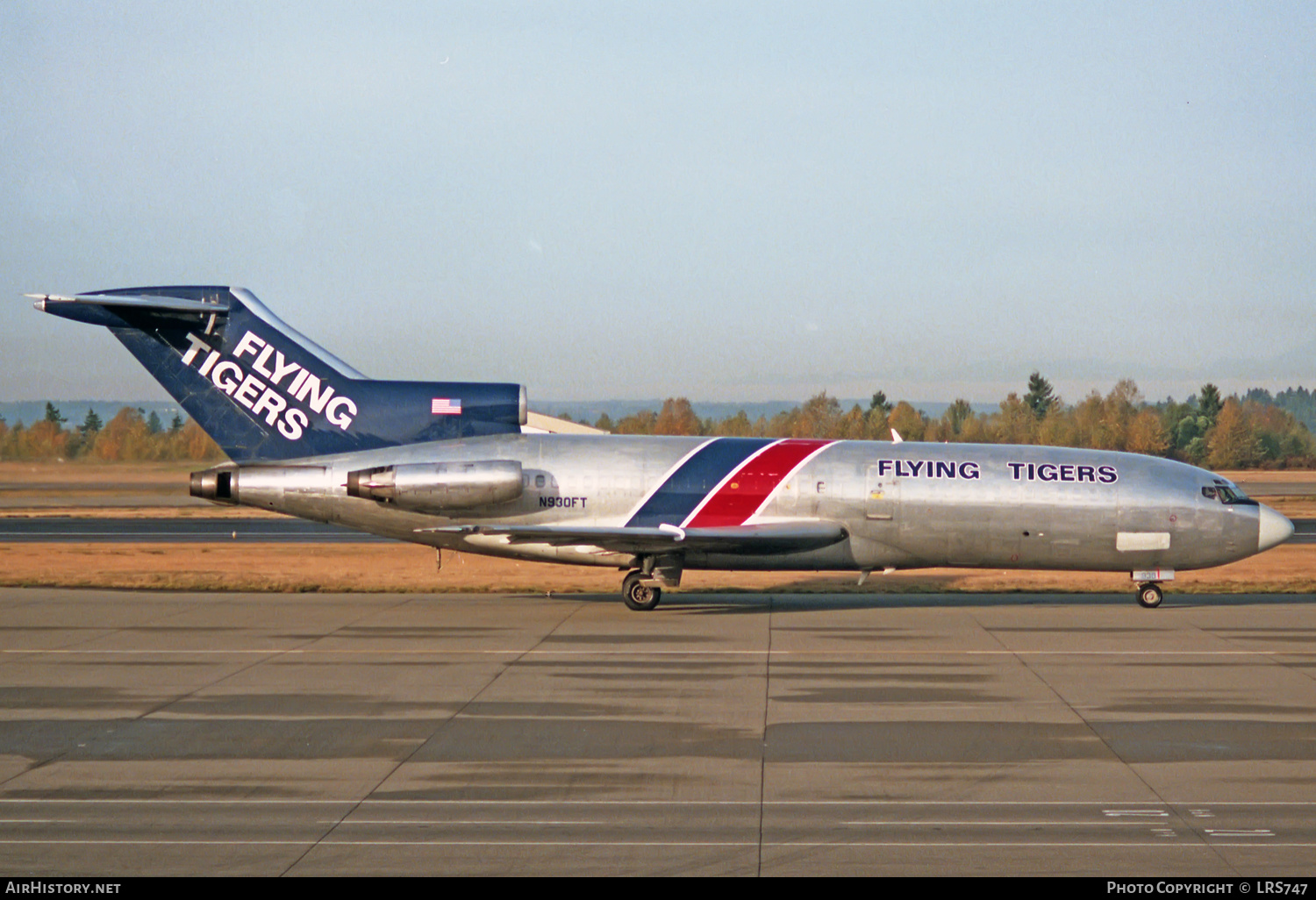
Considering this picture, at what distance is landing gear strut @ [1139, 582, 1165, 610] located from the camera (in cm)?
2459

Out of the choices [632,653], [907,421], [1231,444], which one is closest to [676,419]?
[907,421]

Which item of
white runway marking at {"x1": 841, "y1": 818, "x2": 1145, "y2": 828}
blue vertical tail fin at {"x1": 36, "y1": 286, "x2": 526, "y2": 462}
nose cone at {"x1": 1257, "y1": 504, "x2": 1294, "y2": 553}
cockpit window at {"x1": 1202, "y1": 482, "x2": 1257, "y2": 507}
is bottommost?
white runway marking at {"x1": 841, "y1": 818, "x2": 1145, "y2": 828}

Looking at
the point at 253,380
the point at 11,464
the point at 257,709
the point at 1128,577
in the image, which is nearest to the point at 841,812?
the point at 257,709

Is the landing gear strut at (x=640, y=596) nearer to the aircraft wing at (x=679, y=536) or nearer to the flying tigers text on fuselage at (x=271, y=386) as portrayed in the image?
the aircraft wing at (x=679, y=536)

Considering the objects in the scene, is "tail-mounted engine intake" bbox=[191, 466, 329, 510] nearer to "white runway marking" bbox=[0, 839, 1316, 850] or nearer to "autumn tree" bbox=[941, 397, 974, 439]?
"white runway marking" bbox=[0, 839, 1316, 850]

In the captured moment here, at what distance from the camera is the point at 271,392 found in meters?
24.7

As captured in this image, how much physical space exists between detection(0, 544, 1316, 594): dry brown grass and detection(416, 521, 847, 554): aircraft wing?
414 cm

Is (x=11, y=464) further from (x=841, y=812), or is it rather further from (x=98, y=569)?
(x=841, y=812)

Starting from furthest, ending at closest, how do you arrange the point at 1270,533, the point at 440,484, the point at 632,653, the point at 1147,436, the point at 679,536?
1. the point at 1147,436
2. the point at 1270,533
3. the point at 440,484
4. the point at 679,536
5. the point at 632,653

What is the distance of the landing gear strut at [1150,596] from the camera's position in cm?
2459

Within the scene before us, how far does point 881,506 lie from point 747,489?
2.68 m

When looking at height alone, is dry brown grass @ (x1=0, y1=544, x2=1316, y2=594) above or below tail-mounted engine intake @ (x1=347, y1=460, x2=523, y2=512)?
below

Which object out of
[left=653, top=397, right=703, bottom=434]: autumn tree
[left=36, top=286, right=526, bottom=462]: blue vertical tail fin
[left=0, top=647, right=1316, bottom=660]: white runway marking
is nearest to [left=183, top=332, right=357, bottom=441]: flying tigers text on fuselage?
[left=36, top=286, right=526, bottom=462]: blue vertical tail fin

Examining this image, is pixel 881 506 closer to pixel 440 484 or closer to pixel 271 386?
pixel 440 484
